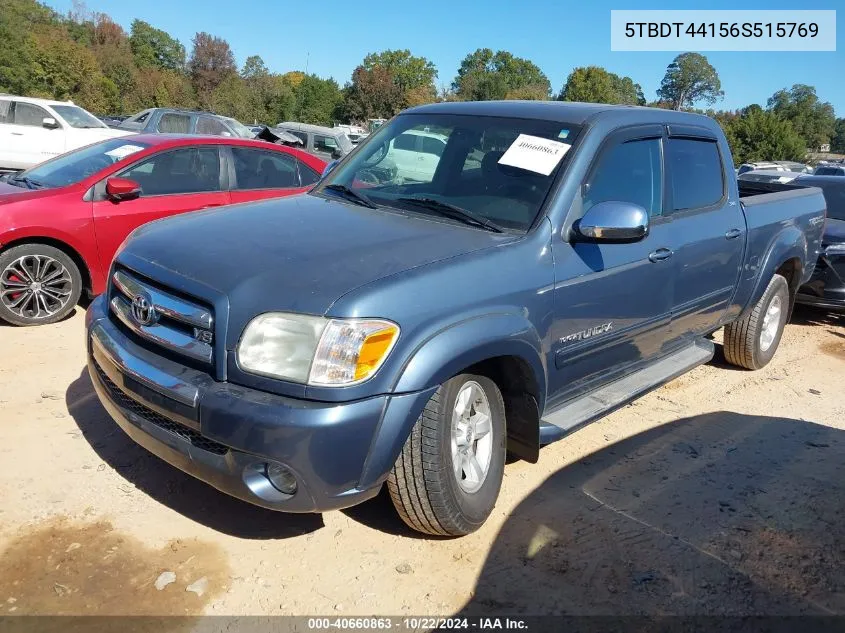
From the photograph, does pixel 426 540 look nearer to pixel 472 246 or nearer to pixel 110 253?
pixel 472 246

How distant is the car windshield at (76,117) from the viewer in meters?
13.2

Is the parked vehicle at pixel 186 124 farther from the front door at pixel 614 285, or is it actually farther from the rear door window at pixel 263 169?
the front door at pixel 614 285

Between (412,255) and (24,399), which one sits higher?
(412,255)

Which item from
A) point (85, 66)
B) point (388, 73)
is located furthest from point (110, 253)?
point (388, 73)

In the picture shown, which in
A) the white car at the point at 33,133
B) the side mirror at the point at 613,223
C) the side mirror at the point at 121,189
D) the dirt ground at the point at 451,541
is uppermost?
the white car at the point at 33,133

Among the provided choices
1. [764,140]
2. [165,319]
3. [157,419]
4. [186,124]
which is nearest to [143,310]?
[165,319]

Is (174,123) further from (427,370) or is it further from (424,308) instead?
(427,370)

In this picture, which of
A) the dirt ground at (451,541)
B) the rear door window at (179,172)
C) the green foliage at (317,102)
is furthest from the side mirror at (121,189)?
the green foliage at (317,102)

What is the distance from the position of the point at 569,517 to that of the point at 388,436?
4.13 ft

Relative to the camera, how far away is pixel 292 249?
2.87m

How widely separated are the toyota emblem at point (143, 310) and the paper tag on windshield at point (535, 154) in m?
1.81

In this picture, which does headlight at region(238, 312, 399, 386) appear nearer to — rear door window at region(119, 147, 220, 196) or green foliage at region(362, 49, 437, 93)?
Answer: rear door window at region(119, 147, 220, 196)

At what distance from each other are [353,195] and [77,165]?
350 centimetres

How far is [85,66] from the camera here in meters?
43.9
